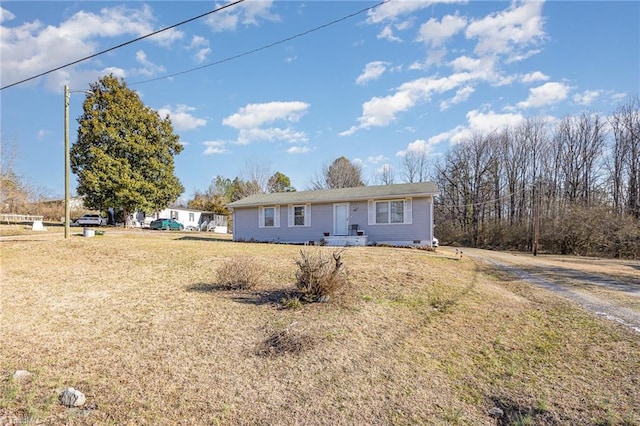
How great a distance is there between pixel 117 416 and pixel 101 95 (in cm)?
3106

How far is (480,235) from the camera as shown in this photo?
32.0 m

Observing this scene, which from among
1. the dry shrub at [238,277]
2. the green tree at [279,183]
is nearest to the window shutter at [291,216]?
the dry shrub at [238,277]

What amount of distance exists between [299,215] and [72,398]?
1652 centimetres

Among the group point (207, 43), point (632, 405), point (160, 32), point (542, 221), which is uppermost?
point (207, 43)

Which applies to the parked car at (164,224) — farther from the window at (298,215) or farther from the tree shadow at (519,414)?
the tree shadow at (519,414)

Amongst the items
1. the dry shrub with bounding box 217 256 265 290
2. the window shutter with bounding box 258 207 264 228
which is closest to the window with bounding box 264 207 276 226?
the window shutter with bounding box 258 207 264 228

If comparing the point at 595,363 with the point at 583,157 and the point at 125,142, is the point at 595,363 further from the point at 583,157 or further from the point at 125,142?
the point at 583,157

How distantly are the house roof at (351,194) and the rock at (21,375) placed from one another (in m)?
15.1

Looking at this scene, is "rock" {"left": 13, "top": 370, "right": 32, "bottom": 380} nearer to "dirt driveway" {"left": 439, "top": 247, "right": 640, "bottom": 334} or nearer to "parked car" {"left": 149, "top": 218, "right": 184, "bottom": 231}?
"dirt driveway" {"left": 439, "top": 247, "right": 640, "bottom": 334}

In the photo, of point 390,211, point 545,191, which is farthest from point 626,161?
point 390,211

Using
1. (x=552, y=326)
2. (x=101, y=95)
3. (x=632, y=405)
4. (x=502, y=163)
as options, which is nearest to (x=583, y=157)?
(x=502, y=163)

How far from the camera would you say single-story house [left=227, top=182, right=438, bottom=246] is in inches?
672

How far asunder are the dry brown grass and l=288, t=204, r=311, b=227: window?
1183 cm

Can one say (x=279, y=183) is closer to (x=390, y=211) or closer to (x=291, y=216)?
(x=291, y=216)
